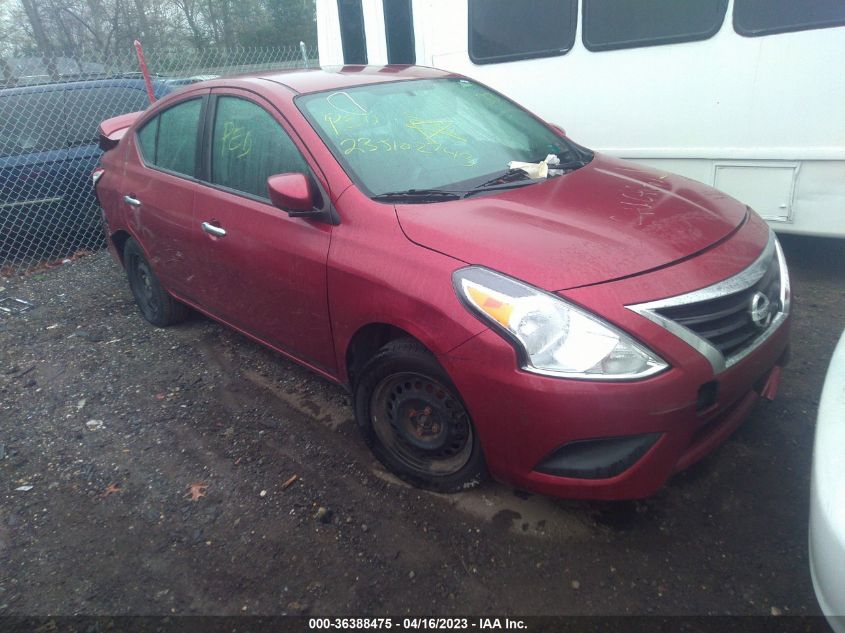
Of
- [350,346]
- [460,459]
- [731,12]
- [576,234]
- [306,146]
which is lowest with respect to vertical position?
[460,459]

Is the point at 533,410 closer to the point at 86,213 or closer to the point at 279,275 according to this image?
the point at 279,275

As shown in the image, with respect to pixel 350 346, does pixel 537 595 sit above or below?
below

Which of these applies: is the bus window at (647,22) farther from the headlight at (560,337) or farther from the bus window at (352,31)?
the headlight at (560,337)

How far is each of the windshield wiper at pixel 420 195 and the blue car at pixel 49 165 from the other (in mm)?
5081

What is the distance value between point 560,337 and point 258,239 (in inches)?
67.0

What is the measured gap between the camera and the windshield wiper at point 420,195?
281 centimetres

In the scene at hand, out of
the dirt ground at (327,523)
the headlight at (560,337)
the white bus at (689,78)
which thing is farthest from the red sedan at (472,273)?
the white bus at (689,78)

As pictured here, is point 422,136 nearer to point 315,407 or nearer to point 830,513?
point 315,407

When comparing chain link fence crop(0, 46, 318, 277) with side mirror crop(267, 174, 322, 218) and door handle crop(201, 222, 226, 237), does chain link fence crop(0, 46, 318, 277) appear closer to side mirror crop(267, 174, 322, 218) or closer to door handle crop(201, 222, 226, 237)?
door handle crop(201, 222, 226, 237)

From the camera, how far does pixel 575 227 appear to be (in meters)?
2.57

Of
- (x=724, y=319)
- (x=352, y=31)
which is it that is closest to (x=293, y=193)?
(x=724, y=319)

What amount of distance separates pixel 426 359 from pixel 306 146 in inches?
47.5

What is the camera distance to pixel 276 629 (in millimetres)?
2295

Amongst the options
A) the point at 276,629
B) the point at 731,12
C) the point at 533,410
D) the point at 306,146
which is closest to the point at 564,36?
the point at 731,12
